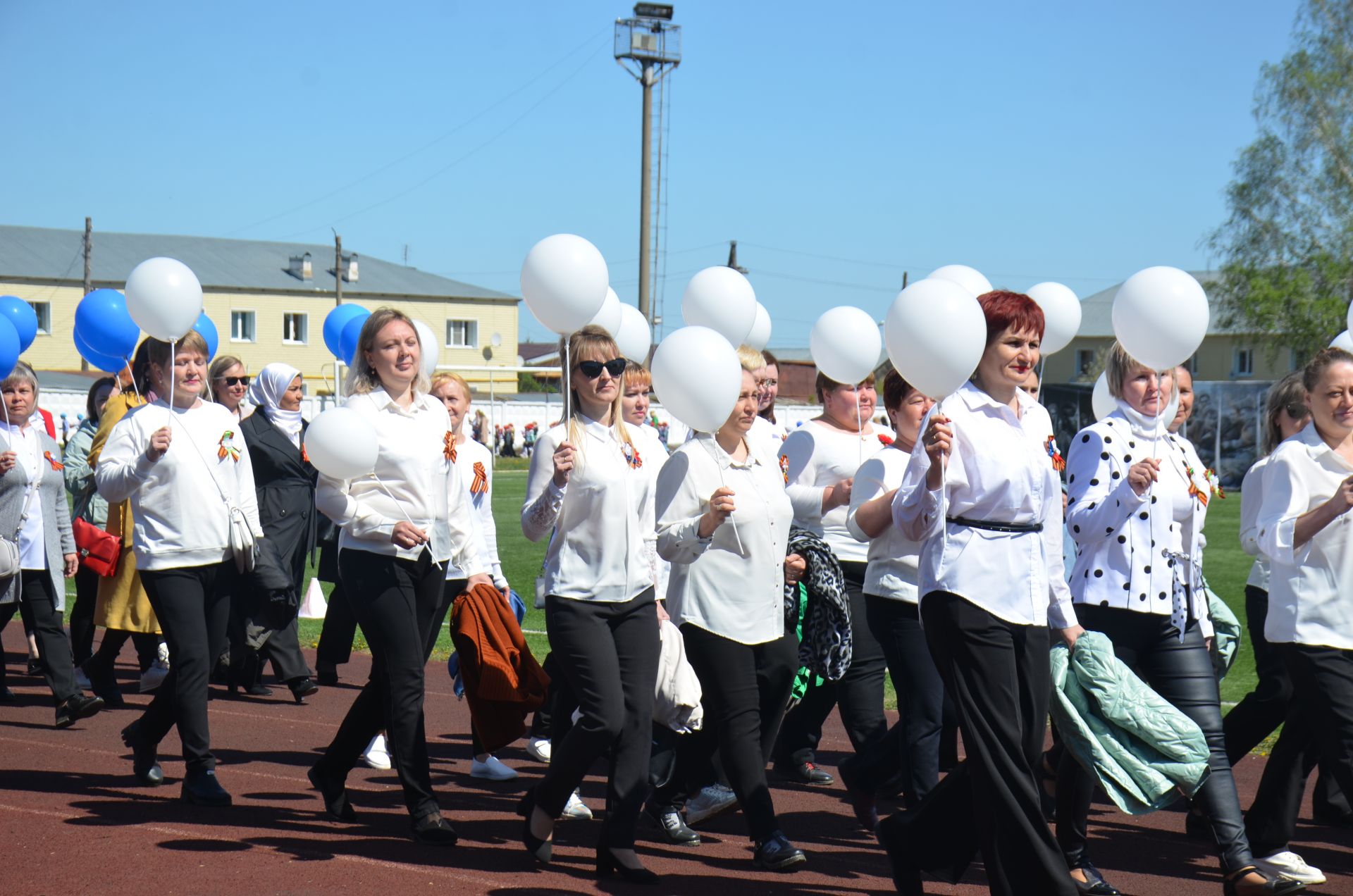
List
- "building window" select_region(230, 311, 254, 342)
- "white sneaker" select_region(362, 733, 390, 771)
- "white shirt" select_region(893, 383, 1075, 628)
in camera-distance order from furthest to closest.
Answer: "building window" select_region(230, 311, 254, 342)
"white sneaker" select_region(362, 733, 390, 771)
"white shirt" select_region(893, 383, 1075, 628)

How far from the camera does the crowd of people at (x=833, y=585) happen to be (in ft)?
14.5

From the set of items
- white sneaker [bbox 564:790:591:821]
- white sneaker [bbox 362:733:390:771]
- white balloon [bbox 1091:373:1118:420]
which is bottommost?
white sneaker [bbox 362:733:390:771]

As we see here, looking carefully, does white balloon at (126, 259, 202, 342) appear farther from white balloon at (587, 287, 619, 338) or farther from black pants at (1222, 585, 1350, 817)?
black pants at (1222, 585, 1350, 817)

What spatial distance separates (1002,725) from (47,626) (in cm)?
625

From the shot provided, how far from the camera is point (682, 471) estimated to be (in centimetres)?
541

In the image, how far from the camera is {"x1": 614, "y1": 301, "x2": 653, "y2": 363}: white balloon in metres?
7.55

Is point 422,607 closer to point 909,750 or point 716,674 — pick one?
point 716,674

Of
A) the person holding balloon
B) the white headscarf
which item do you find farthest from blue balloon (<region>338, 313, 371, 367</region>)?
the person holding balloon

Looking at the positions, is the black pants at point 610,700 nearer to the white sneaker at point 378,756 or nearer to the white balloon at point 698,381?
the white balloon at point 698,381

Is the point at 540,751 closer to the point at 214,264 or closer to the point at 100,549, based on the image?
the point at 100,549

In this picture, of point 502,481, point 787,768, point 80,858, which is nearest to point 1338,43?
point 502,481

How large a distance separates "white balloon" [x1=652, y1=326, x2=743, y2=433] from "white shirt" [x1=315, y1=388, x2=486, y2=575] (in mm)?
999

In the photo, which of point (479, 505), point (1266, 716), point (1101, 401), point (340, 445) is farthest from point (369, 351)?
point (1266, 716)

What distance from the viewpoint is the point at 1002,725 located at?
4.30 metres
